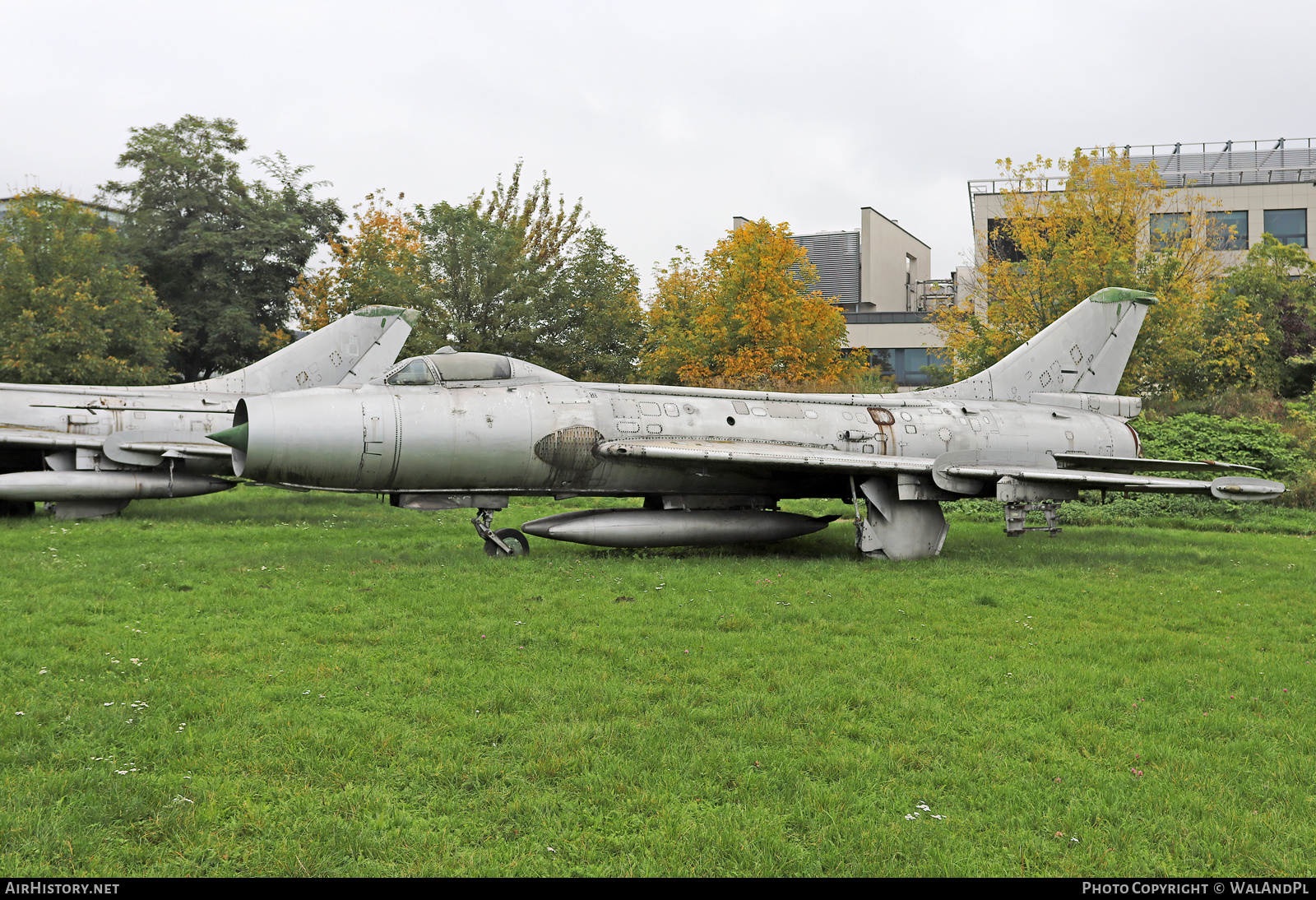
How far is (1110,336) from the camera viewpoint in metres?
15.9

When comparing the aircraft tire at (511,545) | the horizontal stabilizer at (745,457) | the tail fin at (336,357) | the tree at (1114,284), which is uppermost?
the tree at (1114,284)

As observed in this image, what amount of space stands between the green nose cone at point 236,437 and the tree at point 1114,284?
23.1 m

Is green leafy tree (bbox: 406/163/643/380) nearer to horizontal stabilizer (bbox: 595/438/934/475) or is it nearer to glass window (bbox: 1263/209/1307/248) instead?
horizontal stabilizer (bbox: 595/438/934/475)

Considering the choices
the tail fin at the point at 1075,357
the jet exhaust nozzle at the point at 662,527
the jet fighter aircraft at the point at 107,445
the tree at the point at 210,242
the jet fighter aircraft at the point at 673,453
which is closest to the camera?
the jet fighter aircraft at the point at 673,453

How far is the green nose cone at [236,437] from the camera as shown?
10562 mm

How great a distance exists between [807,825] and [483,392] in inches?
337

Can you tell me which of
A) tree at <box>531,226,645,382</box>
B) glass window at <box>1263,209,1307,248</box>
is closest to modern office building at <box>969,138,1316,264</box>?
glass window at <box>1263,209,1307,248</box>

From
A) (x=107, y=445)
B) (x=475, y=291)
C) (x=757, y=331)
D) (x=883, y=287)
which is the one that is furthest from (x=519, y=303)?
(x=883, y=287)

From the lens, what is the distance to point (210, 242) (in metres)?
43.8

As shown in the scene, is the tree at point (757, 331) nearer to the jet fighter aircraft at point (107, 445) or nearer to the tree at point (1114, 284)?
the tree at point (1114, 284)

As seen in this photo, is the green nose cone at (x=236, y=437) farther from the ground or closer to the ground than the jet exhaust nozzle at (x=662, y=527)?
farther from the ground

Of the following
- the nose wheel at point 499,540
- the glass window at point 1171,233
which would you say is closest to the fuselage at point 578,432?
the nose wheel at point 499,540

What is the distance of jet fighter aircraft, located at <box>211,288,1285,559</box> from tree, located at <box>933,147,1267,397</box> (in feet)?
45.1
